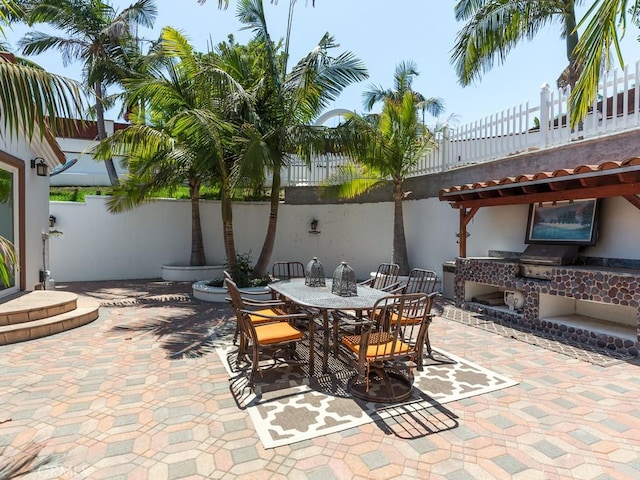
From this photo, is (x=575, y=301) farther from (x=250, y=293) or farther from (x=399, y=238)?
(x=250, y=293)

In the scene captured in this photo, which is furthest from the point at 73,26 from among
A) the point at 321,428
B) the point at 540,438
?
the point at 540,438

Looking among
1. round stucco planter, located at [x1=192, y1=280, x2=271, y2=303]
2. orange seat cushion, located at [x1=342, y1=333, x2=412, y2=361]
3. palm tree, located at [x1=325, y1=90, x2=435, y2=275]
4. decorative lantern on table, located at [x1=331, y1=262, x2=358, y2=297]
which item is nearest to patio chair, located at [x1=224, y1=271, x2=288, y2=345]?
decorative lantern on table, located at [x1=331, y1=262, x2=358, y2=297]

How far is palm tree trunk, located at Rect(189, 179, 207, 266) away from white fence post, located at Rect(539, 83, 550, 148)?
962 cm

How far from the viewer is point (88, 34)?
43.4 feet

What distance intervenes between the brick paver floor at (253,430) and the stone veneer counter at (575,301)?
95cm

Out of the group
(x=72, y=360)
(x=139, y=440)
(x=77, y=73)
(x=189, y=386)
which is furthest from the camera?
(x=77, y=73)

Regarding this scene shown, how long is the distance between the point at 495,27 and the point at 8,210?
1150 cm

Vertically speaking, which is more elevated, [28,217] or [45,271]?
[28,217]

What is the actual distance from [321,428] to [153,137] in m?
7.94

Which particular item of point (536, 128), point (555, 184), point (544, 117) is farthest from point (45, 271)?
point (536, 128)

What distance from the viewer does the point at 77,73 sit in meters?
14.3

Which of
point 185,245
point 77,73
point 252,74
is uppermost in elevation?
point 77,73

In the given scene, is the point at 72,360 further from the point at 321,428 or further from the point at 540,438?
the point at 540,438

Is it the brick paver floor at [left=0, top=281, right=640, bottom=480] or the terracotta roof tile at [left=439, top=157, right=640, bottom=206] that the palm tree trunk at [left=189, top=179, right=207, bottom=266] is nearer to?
the brick paver floor at [left=0, top=281, right=640, bottom=480]
